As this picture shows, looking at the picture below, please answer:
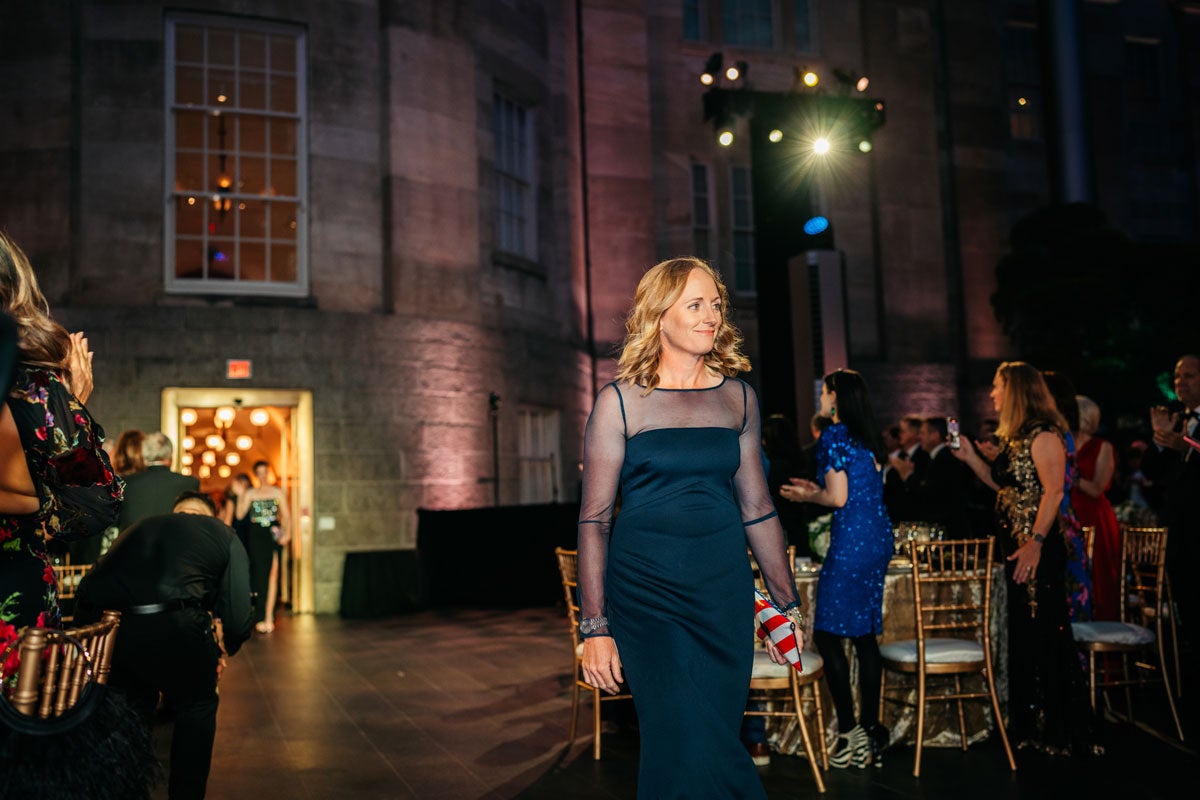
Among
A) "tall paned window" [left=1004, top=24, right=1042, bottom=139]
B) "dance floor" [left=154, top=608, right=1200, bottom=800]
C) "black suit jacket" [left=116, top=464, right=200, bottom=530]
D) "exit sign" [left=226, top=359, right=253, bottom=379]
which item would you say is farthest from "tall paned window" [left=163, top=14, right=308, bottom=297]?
"tall paned window" [left=1004, top=24, right=1042, bottom=139]

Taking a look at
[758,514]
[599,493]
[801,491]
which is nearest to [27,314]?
[599,493]

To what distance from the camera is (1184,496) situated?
17.6 ft

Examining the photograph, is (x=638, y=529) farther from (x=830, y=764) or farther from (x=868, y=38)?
(x=868, y=38)

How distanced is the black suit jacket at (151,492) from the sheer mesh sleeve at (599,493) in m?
3.70

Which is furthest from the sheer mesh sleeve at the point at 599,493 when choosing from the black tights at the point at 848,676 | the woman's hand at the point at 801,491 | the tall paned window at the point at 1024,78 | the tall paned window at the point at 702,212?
the tall paned window at the point at 1024,78

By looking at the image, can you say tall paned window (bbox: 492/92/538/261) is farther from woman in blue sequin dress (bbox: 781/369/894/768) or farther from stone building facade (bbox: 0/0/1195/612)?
woman in blue sequin dress (bbox: 781/369/894/768)

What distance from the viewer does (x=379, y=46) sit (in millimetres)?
11953

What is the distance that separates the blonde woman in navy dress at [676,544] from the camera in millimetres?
2531

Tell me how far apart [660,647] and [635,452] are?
482mm

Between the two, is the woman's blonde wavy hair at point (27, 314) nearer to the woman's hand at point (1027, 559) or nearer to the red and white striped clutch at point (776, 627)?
the red and white striped clutch at point (776, 627)

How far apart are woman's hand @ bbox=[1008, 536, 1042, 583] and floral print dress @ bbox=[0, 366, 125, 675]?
12.4ft

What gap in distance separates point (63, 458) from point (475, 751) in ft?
10.7

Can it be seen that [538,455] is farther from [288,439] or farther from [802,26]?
[802,26]

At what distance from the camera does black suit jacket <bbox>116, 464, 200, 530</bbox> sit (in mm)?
5672
